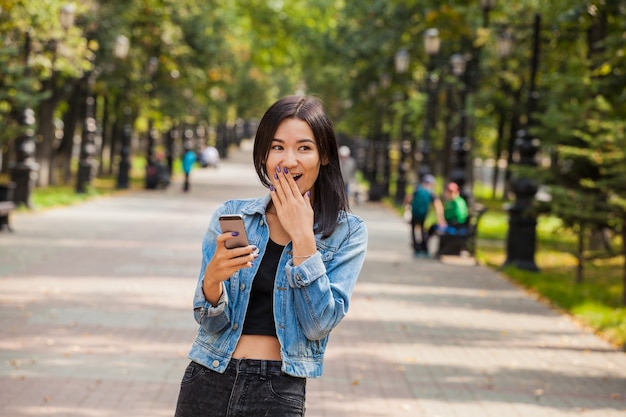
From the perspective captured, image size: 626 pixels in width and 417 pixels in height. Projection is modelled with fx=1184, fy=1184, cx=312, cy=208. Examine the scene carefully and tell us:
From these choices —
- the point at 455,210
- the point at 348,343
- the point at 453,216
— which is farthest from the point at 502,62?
the point at 348,343

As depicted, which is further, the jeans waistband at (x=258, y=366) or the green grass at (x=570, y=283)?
the green grass at (x=570, y=283)

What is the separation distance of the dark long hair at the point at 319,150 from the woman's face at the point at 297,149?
0.02 m

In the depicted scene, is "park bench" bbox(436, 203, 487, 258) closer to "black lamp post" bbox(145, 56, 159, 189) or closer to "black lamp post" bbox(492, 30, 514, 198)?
"black lamp post" bbox(492, 30, 514, 198)

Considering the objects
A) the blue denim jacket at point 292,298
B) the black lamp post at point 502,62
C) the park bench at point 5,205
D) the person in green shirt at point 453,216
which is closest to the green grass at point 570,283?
the person in green shirt at point 453,216

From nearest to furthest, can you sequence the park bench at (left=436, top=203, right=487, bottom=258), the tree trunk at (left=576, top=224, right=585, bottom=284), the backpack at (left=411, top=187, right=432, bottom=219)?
1. the tree trunk at (left=576, top=224, right=585, bottom=284)
2. the park bench at (left=436, top=203, right=487, bottom=258)
3. the backpack at (left=411, top=187, right=432, bottom=219)

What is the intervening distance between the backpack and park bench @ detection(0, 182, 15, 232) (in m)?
6.85

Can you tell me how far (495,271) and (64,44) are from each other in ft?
40.3

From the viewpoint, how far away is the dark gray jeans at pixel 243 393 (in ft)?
11.2

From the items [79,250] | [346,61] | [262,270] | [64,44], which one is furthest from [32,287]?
[346,61]

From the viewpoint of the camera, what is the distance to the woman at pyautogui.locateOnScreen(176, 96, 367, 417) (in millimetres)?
3357

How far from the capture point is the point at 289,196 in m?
3.35

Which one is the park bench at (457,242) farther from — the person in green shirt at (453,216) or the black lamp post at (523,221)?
the black lamp post at (523,221)

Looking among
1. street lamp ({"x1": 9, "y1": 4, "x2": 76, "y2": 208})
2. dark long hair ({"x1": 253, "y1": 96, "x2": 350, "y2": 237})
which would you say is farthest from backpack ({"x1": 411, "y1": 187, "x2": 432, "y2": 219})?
dark long hair ({"x1": 253, "y1": 96, "x2": 350, "y2": 237})

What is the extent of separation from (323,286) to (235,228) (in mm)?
303
